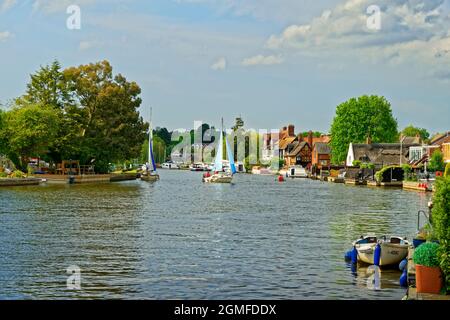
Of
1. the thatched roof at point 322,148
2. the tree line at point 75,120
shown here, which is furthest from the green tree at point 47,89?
the thatched roof at point 322,148

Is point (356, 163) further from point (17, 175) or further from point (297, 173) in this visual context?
point (17, 175)

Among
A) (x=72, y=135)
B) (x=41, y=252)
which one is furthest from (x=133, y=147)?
(x=41, y=252)

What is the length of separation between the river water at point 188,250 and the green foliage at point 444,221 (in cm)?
504

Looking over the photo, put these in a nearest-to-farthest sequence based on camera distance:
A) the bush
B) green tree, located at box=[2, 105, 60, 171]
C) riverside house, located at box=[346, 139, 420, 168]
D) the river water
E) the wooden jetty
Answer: the river water → the wooden jetty → the bush → green tree, located at box=[2, 105, 60, 171] → riverside house, located at box=[346, 139, 420, 168]

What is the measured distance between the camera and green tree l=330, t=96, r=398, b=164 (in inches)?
6196

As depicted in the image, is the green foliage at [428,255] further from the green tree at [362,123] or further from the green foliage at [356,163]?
the green tree at [362,123]

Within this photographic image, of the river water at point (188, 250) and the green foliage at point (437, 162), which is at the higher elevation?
the green foliage at point (437, 162)

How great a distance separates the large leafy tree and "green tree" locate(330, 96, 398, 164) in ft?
172

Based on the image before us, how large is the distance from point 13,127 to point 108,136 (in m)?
23.8

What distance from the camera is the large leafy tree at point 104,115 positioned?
4889 inches

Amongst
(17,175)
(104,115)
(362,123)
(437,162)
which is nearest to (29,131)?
(17,175)

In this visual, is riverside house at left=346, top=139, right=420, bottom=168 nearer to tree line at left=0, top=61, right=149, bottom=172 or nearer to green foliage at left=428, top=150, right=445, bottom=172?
green foliage at left=428, top=150, right=445, bottom=172

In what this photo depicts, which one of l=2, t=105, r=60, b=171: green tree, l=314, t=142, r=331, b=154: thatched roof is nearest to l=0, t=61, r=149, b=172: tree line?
l=2, t=105, r=60, b=171: green tree

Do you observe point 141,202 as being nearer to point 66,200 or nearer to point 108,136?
point 66,200
